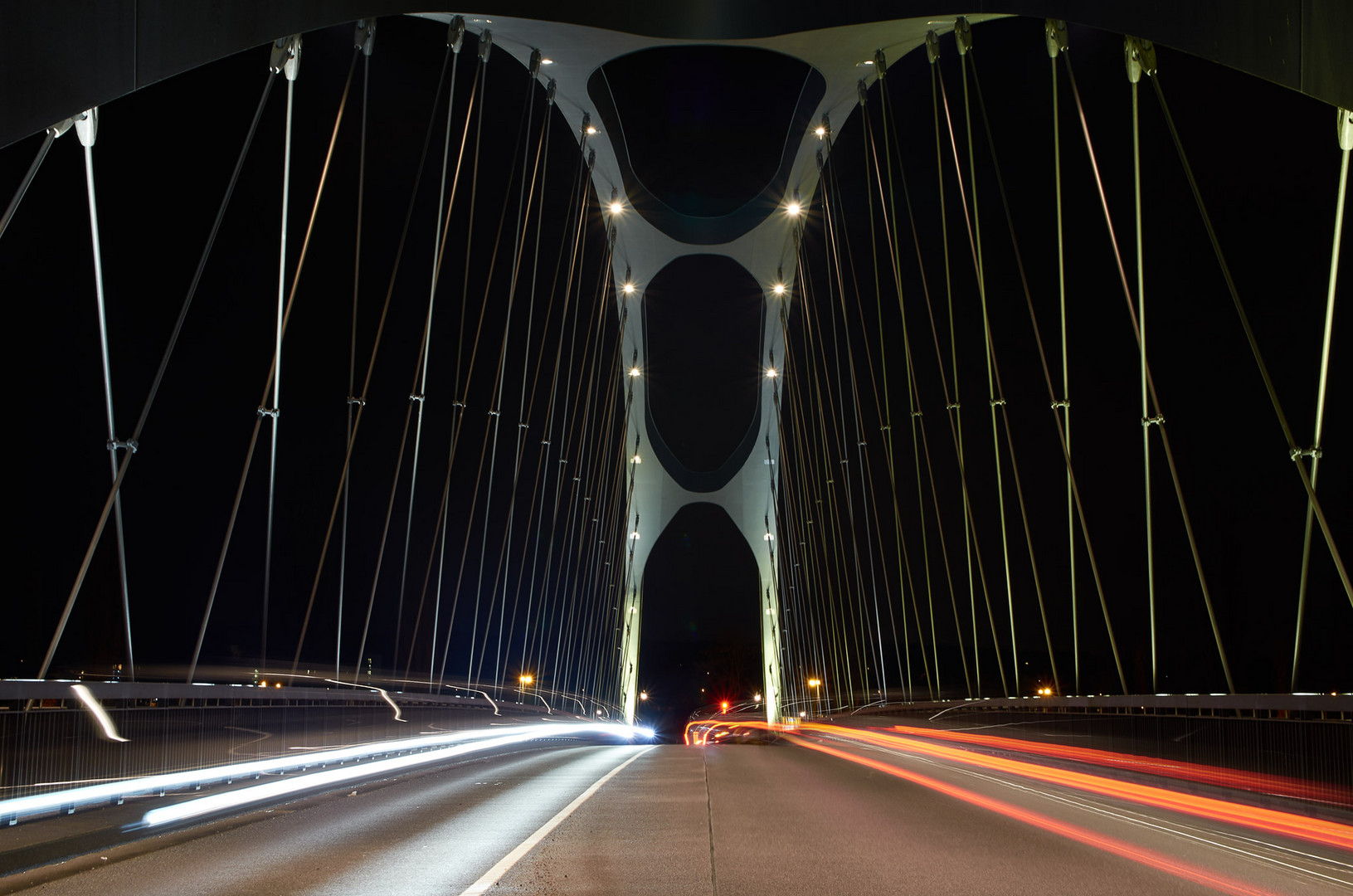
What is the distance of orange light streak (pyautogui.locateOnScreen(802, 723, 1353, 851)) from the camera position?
6145mm

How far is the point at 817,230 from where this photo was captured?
3103cm

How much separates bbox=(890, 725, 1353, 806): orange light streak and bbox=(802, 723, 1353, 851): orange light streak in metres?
0.12

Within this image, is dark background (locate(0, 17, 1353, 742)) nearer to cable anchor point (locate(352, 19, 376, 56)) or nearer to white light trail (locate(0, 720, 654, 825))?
cable anchor point (locate(352, 19, 376, 56))

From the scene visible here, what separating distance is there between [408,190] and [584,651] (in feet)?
81.9

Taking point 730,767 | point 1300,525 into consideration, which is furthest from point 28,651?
point 1300,525

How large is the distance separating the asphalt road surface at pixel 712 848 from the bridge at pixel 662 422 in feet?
0.19

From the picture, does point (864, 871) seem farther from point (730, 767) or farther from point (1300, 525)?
point (1300, 525)

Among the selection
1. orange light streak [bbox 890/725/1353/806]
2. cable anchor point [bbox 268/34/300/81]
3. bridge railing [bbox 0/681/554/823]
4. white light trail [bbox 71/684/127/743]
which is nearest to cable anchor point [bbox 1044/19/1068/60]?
orange light streak [bbox 890/725/1353/806]

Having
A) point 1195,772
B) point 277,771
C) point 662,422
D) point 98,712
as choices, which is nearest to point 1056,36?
point 1195,772

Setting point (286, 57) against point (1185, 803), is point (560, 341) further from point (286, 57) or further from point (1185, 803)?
point (1185, 803)

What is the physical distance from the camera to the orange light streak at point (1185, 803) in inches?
242

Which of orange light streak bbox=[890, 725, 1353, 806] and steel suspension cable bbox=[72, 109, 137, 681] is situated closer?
orange light streak bbox=[890, 725, 1353, 806]

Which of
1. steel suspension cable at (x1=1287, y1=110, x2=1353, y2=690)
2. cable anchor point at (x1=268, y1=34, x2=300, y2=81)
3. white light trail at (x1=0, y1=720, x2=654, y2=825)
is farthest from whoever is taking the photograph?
cable anchor point at (x1=268, y1=34, x2=300, y2=81)

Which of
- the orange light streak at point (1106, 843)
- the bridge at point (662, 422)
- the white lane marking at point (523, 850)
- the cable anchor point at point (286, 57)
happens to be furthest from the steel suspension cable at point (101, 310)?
the orange light streak at point (1106, 843)
